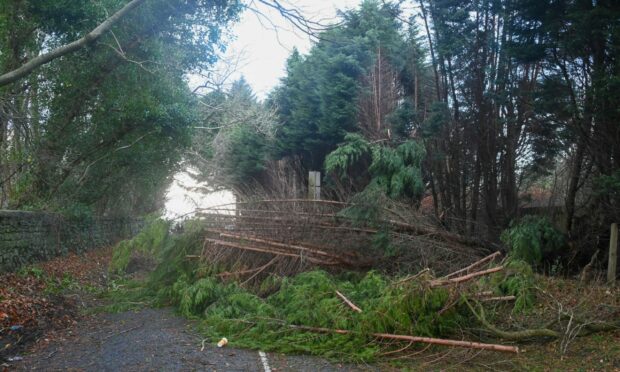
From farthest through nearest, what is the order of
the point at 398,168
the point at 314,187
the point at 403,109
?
the point at 398,168 < the point at 403,109 < the point at 314,187

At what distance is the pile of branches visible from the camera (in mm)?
8250

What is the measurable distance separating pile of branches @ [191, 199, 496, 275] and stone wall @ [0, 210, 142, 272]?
4.37m

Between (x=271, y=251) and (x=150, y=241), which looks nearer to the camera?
(x=271, y=251)

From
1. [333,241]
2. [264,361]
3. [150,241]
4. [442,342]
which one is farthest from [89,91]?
[442,342]

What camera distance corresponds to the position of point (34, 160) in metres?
11.6

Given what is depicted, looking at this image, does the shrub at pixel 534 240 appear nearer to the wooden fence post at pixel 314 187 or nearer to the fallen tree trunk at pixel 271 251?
the fallen tree trunk at pixel 271 251

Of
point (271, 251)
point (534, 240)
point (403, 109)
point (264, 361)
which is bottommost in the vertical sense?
point (264, 361)

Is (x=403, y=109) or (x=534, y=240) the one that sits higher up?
(x=403, y=109)

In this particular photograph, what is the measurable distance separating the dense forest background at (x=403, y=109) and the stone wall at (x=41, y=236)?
476 millimetres

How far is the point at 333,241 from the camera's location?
8.48 meters

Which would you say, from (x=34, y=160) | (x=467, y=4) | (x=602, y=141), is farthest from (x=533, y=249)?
(x=34, y=160)

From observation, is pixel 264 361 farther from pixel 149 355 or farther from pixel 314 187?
pixel 314 187

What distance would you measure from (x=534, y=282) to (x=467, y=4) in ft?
23.7

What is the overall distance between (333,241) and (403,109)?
18.0ft
